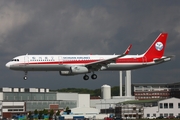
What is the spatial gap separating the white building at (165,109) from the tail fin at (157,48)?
4107 cm

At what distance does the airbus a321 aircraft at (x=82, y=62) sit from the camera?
304ft

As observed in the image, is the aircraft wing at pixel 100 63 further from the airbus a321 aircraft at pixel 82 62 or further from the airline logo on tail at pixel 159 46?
the airline logo on tail at pixel 159 46

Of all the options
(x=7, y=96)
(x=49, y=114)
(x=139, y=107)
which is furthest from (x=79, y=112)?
(x=7, y=96)

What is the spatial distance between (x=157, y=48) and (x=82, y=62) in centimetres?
2213

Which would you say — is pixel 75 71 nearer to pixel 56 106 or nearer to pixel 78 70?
pixel 78 70

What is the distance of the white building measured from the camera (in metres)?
148

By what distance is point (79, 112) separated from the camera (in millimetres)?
160000

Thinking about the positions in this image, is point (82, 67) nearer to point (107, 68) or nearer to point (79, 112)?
point (107, 68)

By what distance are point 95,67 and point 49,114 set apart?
6482 centimetres

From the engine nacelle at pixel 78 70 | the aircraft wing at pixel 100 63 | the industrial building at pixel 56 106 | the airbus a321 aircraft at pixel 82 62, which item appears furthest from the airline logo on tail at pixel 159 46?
the industrial building at pixel 56 106

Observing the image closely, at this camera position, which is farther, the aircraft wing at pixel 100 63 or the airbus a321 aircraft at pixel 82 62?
the aircraft wing at pixel 100 63

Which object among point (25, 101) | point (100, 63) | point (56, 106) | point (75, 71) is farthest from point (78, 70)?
point (56, 106)

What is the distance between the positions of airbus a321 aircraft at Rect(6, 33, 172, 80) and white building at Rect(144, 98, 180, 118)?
1795 inches

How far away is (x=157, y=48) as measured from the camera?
10881 cm
